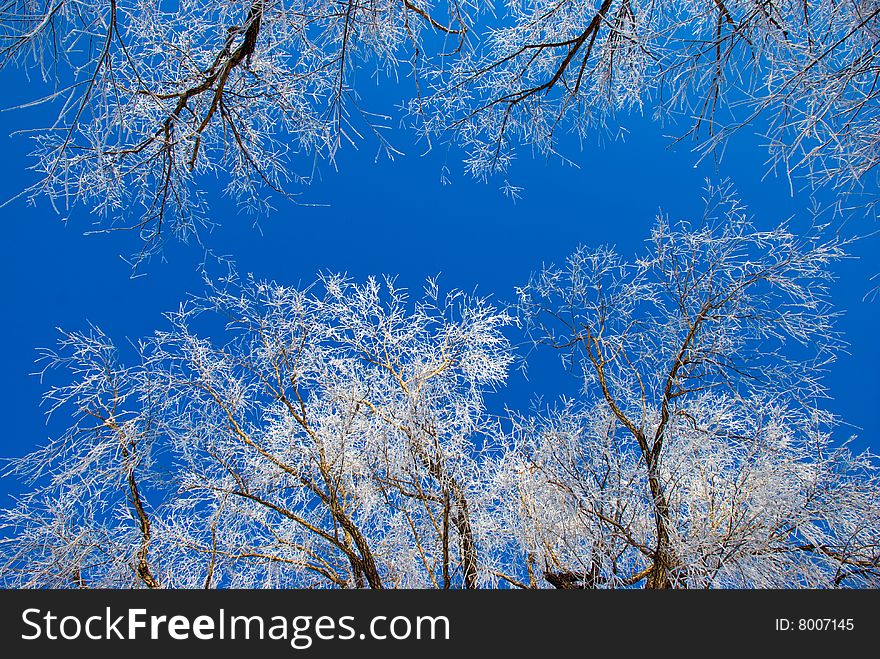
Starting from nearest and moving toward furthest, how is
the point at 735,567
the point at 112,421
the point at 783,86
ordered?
the point at 783,86 < the point at 735,567 < the point at 112,421

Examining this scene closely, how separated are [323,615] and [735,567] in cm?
190

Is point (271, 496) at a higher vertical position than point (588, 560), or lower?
higher

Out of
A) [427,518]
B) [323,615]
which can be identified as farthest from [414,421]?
[323,615]

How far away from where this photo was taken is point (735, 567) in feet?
9.44

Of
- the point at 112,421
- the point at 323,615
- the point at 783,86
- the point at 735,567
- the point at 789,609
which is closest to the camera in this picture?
the point at 783,86

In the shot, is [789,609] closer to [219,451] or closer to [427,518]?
[427,518]

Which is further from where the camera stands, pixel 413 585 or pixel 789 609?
pixel 413 585

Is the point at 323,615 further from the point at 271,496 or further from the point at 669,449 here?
the point at 669,449

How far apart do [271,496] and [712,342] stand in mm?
2380

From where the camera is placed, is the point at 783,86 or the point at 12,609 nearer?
the point at 783,86

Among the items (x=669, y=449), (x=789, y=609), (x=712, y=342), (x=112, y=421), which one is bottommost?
(x=789, y=609)

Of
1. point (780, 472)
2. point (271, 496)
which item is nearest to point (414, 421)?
point (271, 496)

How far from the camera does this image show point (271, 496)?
3.21 m

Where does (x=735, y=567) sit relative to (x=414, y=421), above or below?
below
